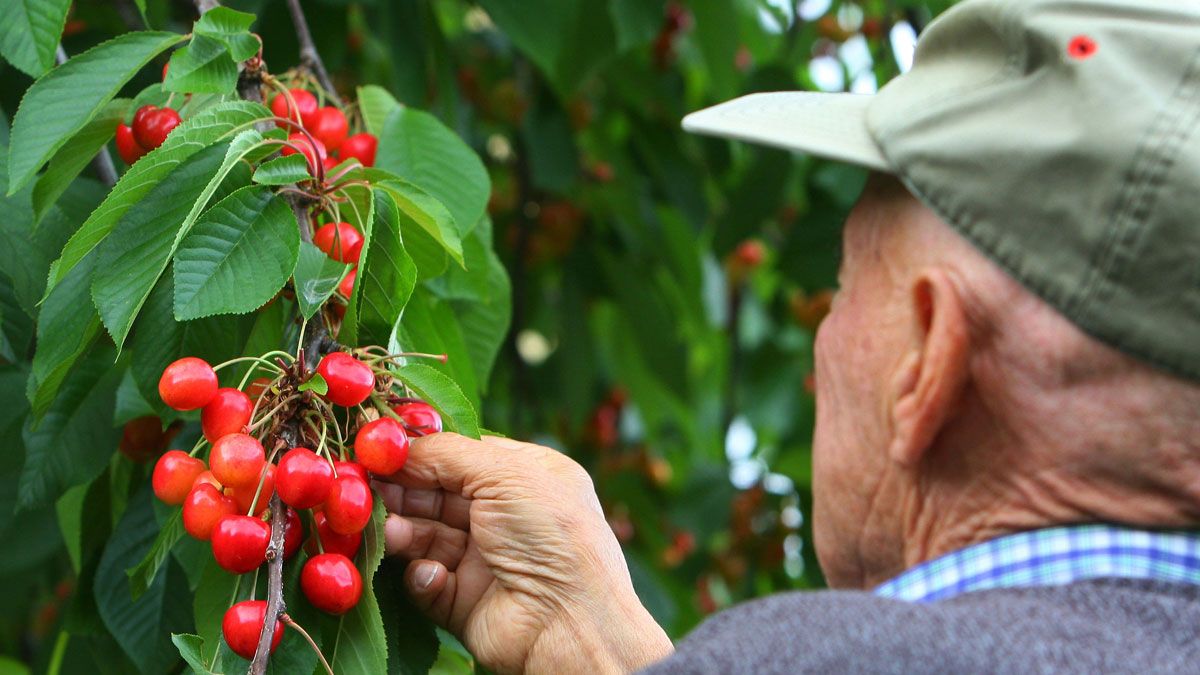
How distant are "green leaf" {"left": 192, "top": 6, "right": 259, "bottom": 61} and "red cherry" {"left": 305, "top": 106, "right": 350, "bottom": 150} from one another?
0.16m

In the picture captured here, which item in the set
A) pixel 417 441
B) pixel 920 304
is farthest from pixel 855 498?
pixel 417 441

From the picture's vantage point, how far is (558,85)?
8.63ft

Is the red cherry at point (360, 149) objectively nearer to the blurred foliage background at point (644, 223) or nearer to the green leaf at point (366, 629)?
the green leaf at point (366, 629)

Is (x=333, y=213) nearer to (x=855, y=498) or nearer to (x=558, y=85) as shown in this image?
(x=855, y=498)

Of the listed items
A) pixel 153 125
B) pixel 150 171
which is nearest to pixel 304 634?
pixel 150 171

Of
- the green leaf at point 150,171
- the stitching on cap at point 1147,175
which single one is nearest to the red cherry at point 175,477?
the green leaf at point 150,171

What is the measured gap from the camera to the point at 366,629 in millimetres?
1264

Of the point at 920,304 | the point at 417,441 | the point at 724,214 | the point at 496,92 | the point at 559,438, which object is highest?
the point at 920,304

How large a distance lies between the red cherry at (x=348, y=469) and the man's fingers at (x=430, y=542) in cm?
14

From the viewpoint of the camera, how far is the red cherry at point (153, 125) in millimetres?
1414

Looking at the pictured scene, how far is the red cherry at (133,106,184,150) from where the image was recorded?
1414 millimetres

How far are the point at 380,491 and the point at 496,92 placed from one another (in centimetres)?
242

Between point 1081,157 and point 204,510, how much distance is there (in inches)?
32.5

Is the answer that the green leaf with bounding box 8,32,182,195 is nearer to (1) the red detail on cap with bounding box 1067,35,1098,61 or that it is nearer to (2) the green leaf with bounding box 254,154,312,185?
(2) the green leaf with bounding box 254,154,312,185
